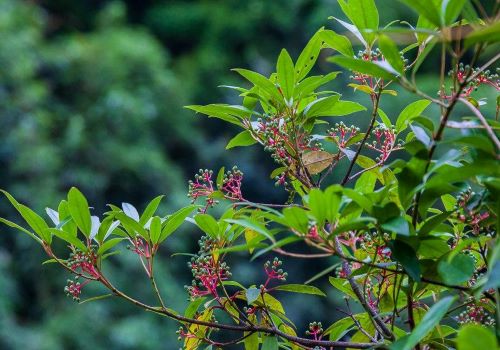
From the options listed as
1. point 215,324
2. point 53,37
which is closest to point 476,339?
point 215,324

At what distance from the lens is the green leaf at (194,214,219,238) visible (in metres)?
0.52

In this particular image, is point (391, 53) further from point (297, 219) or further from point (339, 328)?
point (339, 328)

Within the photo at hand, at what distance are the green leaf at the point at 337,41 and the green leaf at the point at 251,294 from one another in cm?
18

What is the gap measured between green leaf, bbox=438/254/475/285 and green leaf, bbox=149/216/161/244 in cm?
21

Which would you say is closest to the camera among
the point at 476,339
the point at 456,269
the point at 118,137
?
the point at 476,339

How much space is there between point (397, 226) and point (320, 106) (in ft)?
0.54

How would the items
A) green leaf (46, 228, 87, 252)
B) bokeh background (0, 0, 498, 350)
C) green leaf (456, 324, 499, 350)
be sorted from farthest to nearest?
bokeh background (0, 0, 498, 350)
green leaf (46, 228, 87, 252)
green leaf (456, 324, 499, 350)

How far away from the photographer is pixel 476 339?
296 millimetres

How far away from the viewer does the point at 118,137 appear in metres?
5.50

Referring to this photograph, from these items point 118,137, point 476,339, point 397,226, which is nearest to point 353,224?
point 397,226

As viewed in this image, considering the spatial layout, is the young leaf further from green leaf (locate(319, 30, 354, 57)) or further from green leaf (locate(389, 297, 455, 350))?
green leaf (locate(389, 297, 455, 350))

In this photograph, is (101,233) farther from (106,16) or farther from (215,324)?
(106,16)

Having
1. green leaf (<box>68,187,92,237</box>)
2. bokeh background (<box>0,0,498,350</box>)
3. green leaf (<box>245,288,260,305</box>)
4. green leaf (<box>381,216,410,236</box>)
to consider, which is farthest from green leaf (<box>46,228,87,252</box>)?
bokeh background (<box>0,0,498,350</box>)

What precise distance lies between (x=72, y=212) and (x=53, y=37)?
671cm
